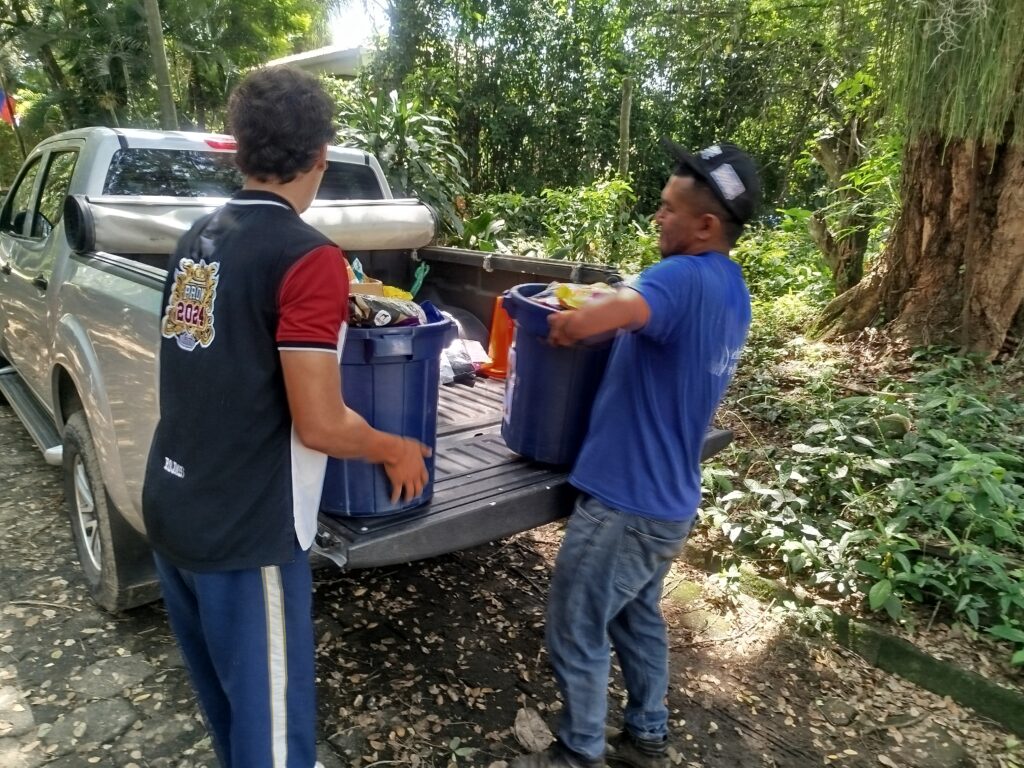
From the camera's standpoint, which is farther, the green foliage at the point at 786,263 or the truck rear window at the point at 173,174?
the green foliage at the point at 786,263

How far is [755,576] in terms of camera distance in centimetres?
345

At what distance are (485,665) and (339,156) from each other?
3.12 m

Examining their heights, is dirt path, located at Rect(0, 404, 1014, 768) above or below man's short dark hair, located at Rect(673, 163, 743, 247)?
below

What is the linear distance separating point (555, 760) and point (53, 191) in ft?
12.4

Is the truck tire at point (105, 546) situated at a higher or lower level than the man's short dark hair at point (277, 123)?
lower

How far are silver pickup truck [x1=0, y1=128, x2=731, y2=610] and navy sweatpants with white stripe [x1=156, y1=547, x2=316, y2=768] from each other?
220mm

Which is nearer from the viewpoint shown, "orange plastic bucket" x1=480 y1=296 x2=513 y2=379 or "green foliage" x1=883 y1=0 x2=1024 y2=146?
"orange plastic bucket" x1=480 y1=296 x2=513 y2=379

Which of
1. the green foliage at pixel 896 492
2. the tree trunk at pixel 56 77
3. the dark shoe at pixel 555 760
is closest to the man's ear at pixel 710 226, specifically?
the dark shoe at pixel 555 760

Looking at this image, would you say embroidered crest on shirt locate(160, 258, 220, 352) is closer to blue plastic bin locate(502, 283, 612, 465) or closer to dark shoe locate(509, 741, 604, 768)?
blue plastic bin locate(502, 283, 612, 465)

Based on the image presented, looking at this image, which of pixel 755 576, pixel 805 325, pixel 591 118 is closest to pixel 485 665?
pixel 755 576

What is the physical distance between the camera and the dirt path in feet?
8.04

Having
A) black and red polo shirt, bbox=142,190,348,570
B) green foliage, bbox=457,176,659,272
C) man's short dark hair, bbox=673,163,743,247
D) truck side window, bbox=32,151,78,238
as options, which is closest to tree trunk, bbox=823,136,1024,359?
green foliage, bbox=457,176,659,272

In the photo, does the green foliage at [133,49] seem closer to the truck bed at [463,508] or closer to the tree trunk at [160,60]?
the tree trunk at [160,60]

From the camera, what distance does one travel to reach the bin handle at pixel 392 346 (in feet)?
6.32
